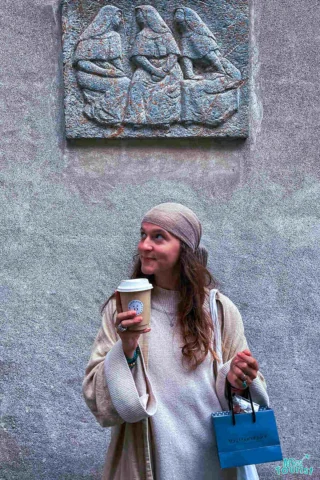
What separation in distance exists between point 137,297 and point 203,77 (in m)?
1.85

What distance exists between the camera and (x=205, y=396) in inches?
85.4

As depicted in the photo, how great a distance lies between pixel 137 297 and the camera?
1.91 metres

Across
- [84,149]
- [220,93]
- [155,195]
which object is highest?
[220,93]

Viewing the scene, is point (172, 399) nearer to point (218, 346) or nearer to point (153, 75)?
point (218, 346)

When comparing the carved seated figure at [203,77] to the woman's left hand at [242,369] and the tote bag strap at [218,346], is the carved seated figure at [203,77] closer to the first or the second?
the tote bag strap at [218,346]

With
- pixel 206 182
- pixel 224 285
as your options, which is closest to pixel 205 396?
pixel 224 285

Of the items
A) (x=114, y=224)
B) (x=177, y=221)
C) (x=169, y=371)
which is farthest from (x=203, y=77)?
(x=169, y=371)

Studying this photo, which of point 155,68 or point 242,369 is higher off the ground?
point 155,68

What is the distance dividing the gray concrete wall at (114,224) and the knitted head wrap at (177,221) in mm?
1149

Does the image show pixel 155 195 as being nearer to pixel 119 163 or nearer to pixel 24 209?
pixel 119 163

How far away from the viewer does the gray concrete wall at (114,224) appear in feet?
11.0

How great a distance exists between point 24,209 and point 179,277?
1.37 metres

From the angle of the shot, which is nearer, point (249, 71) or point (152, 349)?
point (152, 349)

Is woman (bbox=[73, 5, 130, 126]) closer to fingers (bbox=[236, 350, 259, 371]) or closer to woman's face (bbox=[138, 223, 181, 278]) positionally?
woman's face (bbox=[138, 223, 181, 278])
